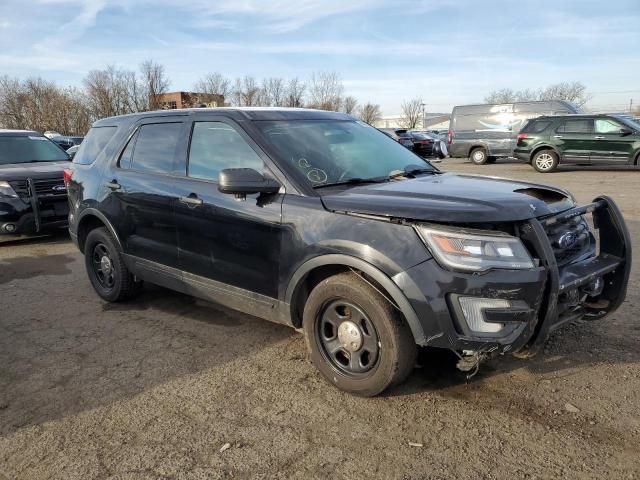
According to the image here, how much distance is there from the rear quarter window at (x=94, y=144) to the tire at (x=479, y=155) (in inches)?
683

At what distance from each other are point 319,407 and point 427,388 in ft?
2.29

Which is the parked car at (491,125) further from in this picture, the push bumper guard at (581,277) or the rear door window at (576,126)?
the push bumper guard at (581,277)

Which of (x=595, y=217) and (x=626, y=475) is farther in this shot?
(x=595, y=217)

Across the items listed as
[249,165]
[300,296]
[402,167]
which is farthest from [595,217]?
[249,165]

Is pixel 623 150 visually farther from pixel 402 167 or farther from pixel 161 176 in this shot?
pixel 161 176

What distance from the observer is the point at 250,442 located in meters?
2.73

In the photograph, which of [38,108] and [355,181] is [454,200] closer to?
[355,181]

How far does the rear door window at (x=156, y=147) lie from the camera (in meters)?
4.20

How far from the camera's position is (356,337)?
3082 mm

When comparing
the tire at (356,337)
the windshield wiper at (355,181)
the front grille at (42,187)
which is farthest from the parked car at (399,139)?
the front grille at (42,187)

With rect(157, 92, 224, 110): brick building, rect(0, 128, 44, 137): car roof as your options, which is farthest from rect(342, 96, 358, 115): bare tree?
rect(0, 128, 44, 137): car roof

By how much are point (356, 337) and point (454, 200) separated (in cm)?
99

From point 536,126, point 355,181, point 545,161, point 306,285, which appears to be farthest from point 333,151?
point 536,126

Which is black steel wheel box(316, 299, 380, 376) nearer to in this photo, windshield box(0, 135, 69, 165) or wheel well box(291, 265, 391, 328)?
wheel well box(291, 265, 391, 328)
